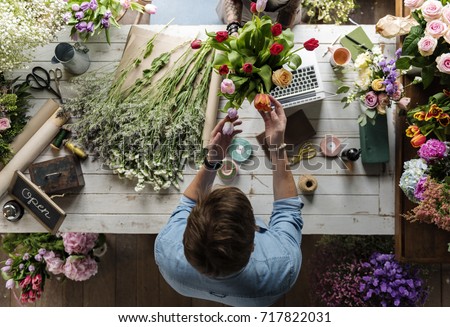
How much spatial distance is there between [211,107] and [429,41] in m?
0.89

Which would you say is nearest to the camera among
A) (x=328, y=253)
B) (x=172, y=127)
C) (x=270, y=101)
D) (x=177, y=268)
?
(x=177, y=268)

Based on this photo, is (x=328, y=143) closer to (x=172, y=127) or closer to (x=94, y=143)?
(x=172, y=127)

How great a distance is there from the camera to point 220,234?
1305mm

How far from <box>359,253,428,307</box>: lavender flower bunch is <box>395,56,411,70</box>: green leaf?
3.02ft

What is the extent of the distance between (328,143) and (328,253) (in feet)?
2.35

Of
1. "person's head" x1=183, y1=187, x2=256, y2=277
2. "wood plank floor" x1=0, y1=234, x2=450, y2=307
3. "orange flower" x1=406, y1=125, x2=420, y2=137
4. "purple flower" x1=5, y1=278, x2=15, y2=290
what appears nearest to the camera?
"person's head" x1=183, y1=187, x2=256, y2=277

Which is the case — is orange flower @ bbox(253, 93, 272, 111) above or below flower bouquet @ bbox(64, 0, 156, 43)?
below

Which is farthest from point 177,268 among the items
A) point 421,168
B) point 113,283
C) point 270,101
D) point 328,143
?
point 113,283

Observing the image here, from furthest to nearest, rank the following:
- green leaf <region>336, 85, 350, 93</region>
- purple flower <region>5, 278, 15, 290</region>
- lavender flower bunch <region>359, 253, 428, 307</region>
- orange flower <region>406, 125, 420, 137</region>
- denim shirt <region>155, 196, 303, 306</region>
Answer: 1. purple flower <region>5, 278, 15, 290</region>
2. lavender flower bunch <region>359, 253, 428, 307</region>
3. green leaf <region>336, 85, 350, 93</region>
4. orange flower <region>406, 125, 420, 137</region>
5. denim shirt <region>155, 196, 303, 306</region>

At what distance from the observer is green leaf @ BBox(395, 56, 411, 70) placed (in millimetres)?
1691

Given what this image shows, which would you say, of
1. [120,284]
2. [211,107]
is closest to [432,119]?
[211,107]

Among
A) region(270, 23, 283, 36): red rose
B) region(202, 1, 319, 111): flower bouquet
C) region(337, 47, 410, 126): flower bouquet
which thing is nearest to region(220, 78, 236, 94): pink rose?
→ region(202, 1, 319, 111): flower bouquet

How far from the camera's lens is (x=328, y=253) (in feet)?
7.87

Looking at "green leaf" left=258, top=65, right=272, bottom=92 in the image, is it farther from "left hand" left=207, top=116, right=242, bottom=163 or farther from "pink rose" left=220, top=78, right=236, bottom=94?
"left hand" left=207, top=116, right=242, bottom=163
